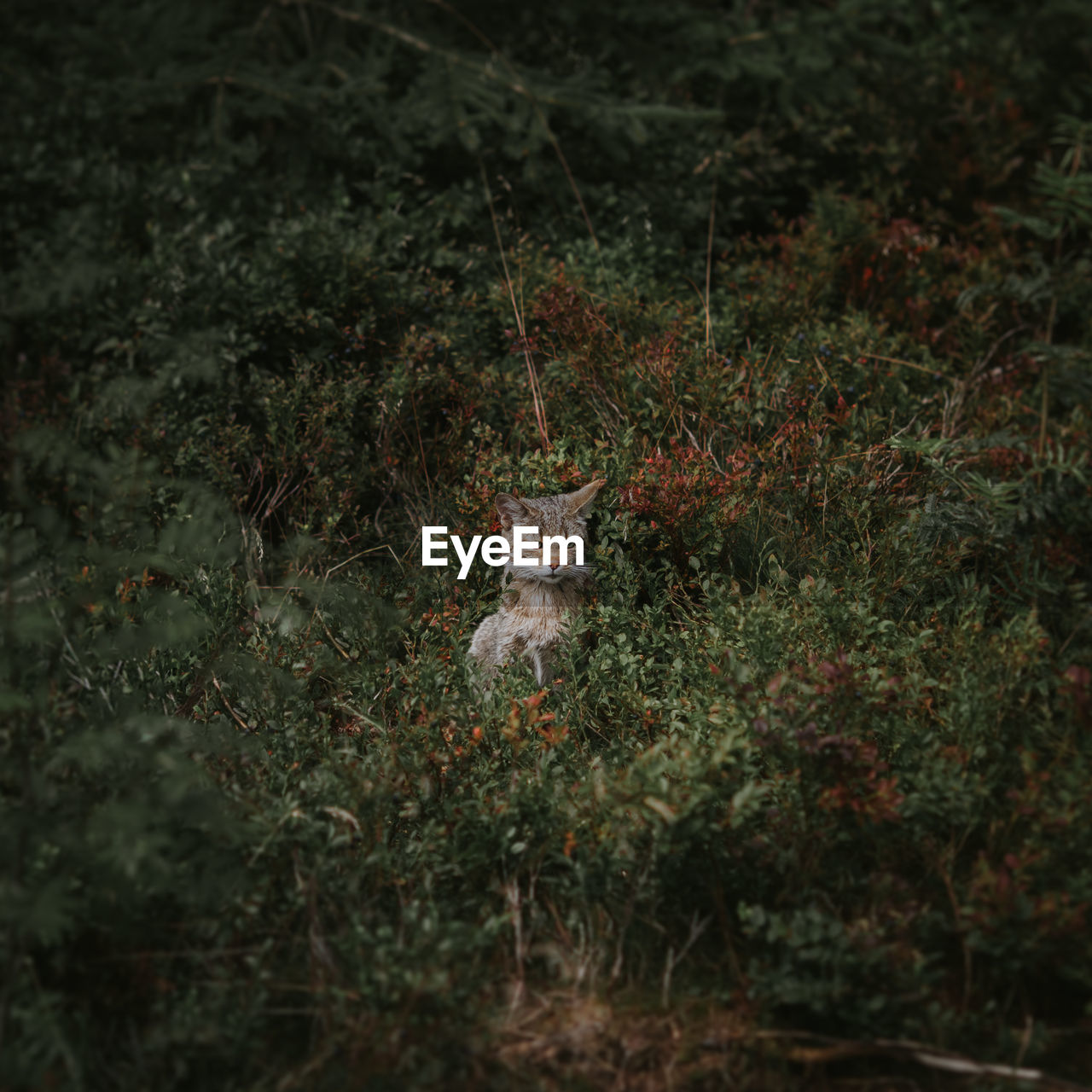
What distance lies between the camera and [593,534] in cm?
440

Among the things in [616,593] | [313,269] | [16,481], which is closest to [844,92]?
[313,269]

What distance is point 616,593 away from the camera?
4.15 m

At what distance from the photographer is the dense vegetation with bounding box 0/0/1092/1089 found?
8.72ft

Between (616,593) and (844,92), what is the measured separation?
4.84m

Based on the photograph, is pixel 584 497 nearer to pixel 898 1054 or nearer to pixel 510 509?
pixel 510 509

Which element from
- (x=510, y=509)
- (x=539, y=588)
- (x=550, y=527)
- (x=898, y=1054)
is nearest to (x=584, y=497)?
(x=550, y=527)

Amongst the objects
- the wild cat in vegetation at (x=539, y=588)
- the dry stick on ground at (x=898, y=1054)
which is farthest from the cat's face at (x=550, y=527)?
the dry stick on ground at (x=898, y=1054)

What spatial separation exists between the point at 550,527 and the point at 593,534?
471 mm

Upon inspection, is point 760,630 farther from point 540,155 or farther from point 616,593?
point 540,155

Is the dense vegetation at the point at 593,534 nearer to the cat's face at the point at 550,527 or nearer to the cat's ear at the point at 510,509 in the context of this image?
the cat's face at the point at 550,527

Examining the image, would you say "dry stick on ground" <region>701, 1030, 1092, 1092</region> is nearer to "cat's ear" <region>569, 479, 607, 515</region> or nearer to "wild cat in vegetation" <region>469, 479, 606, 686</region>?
"wild cat in vegetation" <region>469, 479, 606, 686</region>

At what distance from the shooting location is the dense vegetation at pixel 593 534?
8.72ft

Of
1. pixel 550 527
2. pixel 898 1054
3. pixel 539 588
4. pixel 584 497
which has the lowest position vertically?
pixel 898 1054

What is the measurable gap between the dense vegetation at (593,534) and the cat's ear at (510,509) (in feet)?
1.52
